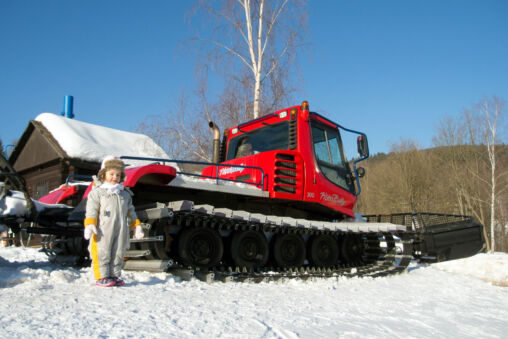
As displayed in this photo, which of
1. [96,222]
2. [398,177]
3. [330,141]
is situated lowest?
[96,222]

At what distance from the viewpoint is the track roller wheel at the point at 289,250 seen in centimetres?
609

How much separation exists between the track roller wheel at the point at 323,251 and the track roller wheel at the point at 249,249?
115cm

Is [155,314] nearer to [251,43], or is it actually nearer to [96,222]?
[96,222]

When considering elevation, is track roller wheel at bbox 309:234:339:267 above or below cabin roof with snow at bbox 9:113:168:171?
below

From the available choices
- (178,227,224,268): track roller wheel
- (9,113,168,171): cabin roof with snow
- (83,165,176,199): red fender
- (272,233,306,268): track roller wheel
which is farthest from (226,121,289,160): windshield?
(9,113,168,171): cabin roof with snow

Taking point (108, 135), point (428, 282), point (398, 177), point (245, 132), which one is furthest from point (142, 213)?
point (398, 177)

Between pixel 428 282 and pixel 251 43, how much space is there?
11.2 meters

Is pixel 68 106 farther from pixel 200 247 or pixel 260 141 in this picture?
pixel 200 247

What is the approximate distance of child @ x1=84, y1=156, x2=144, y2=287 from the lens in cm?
375

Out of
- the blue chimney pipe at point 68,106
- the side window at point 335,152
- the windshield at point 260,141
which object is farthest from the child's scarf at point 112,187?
the blue chimney pipe at point 68,106

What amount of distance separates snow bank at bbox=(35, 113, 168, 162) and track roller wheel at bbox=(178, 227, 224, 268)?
11974mm

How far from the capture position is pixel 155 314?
114 inches

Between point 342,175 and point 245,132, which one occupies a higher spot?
point 245,132

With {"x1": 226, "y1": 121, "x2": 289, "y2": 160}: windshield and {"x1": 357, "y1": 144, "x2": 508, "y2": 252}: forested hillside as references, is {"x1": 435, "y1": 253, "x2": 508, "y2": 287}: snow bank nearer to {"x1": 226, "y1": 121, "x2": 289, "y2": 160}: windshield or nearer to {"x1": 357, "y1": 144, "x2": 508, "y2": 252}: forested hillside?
{"x1": 226, "y1": 121, "x2": 289, "y2": 160}: windshield
